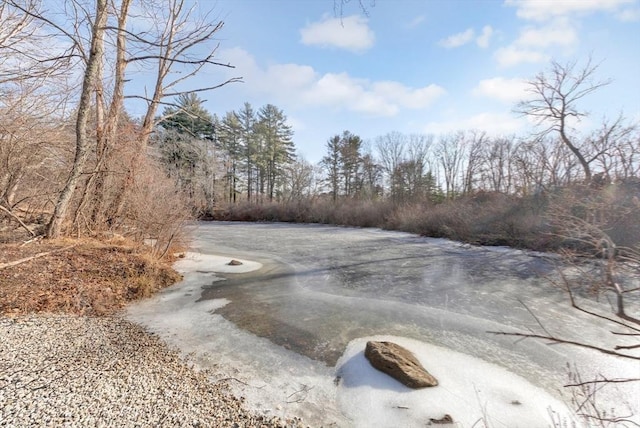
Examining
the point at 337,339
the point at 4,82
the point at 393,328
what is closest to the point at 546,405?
the point at 393,328

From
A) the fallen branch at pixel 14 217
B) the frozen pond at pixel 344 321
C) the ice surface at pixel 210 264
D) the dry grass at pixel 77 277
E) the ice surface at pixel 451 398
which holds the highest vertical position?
the fallen branch at pixel 14 217

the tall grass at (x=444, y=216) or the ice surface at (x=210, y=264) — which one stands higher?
the tall grass at (x=444, y=216)

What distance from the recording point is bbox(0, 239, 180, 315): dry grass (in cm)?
424

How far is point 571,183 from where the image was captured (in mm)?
12438

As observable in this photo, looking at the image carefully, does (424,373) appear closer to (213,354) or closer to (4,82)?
(213,354)

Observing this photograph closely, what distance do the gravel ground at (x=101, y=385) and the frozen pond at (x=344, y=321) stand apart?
0.35m

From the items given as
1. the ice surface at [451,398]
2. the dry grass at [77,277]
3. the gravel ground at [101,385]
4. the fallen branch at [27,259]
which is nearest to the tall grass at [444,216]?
the ice surface at [451,398]

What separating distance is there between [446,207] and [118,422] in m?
17.5

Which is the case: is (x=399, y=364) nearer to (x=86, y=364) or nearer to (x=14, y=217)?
(x=86, y=364)

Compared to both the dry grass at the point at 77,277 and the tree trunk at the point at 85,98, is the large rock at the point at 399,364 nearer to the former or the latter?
the dry grass at the point at 77,277

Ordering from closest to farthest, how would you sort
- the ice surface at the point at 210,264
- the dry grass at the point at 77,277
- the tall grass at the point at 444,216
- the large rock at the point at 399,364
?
the large rock at the point at 399,364
the dry grass at the point at 77,277
the ice surface at the point at 210,264
the tall grass at the point at 444,216

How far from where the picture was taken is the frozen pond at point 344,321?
10.1 feet

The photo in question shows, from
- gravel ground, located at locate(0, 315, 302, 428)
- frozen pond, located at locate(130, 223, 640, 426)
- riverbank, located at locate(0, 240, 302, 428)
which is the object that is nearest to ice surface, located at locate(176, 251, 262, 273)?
frozen pond, located at locate(130, 223, 640, 426)

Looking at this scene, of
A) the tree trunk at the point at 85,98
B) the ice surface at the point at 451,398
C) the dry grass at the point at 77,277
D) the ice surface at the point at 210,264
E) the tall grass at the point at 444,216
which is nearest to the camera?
the ice surface at the point at 451,398
